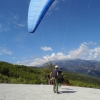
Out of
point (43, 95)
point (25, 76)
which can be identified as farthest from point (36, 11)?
point (25, 76)

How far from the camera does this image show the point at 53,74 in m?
13.9

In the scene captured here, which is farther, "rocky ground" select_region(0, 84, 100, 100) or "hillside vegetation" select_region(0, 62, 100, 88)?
"hillside vegetation" select_region(0, 62, 100, 88)

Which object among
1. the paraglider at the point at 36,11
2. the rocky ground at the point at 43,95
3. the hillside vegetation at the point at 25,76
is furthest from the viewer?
the hillside vegetation at the point at 25,76

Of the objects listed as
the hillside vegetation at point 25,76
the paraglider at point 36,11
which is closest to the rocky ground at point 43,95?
the paraglider at point 36,11

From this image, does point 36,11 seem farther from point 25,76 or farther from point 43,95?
point 25,76

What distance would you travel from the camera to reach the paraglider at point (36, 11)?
1193cm

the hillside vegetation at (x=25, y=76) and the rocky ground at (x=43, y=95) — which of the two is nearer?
the rocky ground at (x=43, y=95)

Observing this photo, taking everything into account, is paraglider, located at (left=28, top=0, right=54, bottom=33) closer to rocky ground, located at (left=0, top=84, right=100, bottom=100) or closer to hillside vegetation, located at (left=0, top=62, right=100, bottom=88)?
rocky ground, located at (left=0, top=84, right=100, bottom=100)

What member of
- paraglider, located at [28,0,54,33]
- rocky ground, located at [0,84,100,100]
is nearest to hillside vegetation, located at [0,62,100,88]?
rocky ground, located at [0,84,100,100]

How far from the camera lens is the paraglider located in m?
11.9

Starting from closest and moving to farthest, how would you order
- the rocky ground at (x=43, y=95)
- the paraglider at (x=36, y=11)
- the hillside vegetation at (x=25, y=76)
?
1. the rocky ground at (x=43, y=95)
2. the paraglider at (x=36, y=11)
3. the hillside vegetation at (x=25, y=76)

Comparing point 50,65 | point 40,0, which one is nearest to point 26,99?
point 40,0

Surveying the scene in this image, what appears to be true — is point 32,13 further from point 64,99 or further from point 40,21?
point 64,99

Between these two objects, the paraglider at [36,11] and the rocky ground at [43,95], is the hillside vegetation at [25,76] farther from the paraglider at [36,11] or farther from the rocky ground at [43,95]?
the paraglider at [36,11]
